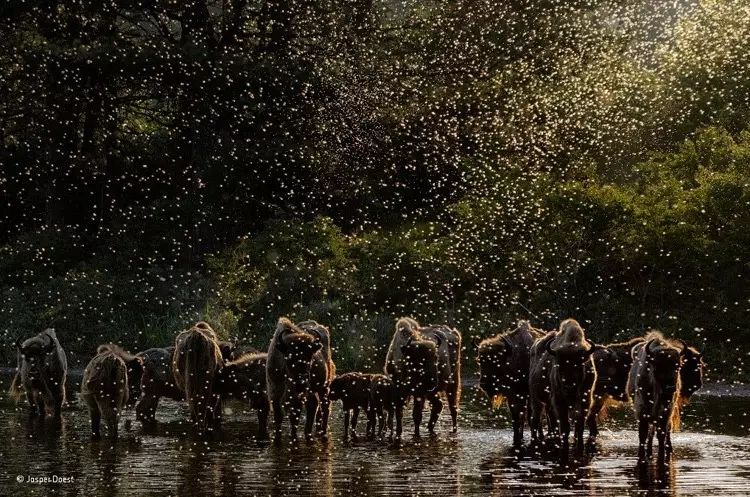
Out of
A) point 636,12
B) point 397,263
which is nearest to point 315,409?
point 397,263

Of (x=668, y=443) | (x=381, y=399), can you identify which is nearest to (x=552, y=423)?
(x=381, y=399)

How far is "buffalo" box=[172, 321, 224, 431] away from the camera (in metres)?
20.2

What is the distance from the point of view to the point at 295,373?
19.5 metres

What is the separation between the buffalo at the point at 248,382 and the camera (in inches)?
802

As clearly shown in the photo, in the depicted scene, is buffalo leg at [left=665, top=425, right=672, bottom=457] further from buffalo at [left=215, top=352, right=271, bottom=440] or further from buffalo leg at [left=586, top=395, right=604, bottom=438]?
buffalo at [left=215, top=352, right=271, bottom=440]

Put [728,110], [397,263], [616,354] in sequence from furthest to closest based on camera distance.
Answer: [728,110]
[397,263]
[616,354]

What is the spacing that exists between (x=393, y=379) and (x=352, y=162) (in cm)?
2689

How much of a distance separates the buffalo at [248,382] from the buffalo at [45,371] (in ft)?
10.3

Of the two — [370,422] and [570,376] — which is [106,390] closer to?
[370,422]

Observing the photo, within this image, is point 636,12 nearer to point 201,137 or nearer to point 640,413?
point 201,137

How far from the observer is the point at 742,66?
47.3 m

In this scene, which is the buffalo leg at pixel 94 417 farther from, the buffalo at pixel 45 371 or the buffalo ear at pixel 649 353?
the buffalo ear at pixel 649 353

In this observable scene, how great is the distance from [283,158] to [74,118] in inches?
341

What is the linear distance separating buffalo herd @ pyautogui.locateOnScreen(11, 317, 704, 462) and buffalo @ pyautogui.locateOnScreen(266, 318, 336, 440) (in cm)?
1
